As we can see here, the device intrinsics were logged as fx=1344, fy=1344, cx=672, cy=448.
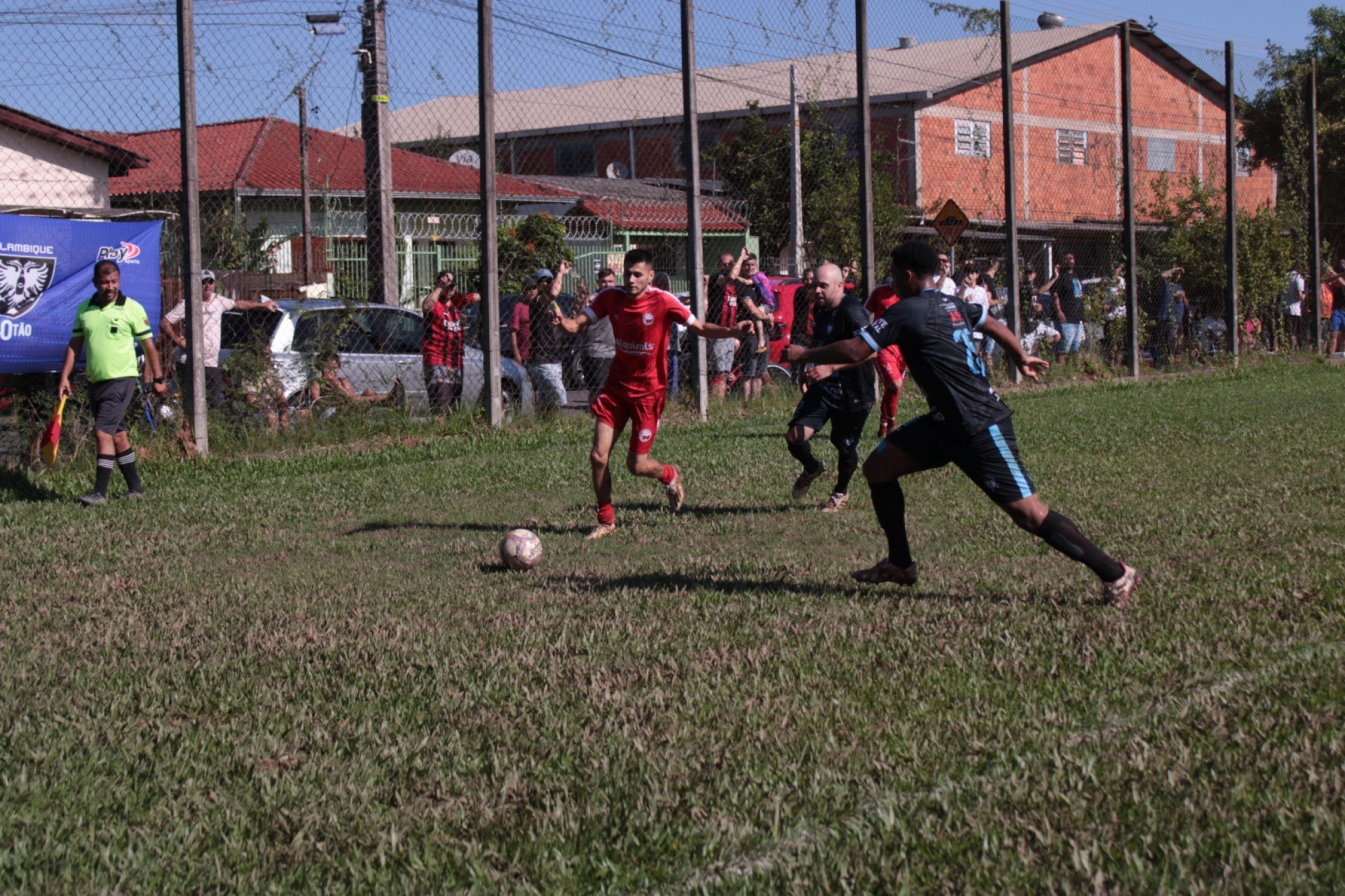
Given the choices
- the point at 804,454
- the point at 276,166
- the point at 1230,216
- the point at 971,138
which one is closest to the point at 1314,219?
the point at 1230,216

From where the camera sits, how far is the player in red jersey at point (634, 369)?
29.8 feet

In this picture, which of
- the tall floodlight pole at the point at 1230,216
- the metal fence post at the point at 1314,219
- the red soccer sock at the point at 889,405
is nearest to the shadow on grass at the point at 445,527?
the red soccer sock at the point at 889,405

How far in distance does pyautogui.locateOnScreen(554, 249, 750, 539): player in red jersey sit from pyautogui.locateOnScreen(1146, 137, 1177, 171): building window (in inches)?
1237

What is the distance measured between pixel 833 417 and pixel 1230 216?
1771 centimetres

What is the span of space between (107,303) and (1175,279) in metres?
20.4

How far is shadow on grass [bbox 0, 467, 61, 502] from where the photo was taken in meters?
11.0

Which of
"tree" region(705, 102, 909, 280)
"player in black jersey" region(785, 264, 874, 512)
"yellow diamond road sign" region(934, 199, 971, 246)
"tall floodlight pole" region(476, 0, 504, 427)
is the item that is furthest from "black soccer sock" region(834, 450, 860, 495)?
"tree" region(705, 102, 909, 280)

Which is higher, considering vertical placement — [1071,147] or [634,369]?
[1071,147]

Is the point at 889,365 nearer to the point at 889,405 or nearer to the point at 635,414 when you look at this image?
the point at 889,405

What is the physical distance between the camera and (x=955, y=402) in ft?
21.3

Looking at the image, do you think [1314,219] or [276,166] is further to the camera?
[276,166]

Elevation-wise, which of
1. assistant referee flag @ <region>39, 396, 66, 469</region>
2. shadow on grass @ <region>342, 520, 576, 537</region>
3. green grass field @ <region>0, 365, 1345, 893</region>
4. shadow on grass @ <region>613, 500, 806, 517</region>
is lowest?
green grass field @ <region>0, 365, 1345, 893</region>

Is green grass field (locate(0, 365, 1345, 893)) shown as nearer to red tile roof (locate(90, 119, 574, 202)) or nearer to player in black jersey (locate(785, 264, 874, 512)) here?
player in black jersey (locate(785, 264, 874, 512))

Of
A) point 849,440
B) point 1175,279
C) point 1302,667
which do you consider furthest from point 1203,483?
point 1175,279
